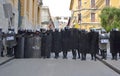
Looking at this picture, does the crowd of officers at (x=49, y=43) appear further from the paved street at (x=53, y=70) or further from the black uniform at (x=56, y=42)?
the paved street at (x=53, y=70)

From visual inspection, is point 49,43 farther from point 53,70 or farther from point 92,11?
point 92,11

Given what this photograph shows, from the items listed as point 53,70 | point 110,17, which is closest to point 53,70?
point 53,70

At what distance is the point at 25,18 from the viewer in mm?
46344

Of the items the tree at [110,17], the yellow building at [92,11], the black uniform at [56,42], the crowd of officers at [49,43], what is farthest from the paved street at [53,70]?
the yellow building at [92,11]

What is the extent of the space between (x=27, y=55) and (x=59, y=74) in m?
10.1

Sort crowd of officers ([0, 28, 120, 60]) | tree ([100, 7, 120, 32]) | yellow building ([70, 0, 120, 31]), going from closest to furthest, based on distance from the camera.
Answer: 1. crowd of officers ([0, 28, 120, 60])
2. tree ([100, 7, 120, 32])
3. yellow building ([70, 0, 120, 31])

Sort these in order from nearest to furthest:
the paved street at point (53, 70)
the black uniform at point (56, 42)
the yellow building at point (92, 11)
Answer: the paved street at point (53, 70)
the black uniform at point (56, 42)
the yellow building at point (92, 11)

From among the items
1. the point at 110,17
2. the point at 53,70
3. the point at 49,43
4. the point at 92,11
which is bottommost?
the point at 53,70

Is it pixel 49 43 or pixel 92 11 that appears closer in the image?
pixel 49 43

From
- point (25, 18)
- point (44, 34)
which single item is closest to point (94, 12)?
point (25, 18)

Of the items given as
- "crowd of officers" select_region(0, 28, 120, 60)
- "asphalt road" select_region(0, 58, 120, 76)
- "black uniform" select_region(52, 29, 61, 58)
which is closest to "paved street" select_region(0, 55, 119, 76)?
"asphalt road" select_region(0, 58, 120, 76)

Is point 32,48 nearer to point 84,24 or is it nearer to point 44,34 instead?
point 44,34

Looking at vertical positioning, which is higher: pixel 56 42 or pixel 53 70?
pixel 56 42

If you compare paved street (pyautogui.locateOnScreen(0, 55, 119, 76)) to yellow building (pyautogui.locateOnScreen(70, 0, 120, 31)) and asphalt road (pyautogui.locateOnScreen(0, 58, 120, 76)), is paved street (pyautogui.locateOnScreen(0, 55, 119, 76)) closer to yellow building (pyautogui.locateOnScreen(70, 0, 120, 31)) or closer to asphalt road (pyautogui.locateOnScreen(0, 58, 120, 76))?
asphalt road (pyautogui.locateOnScreen(0, 58, 120, 76))
